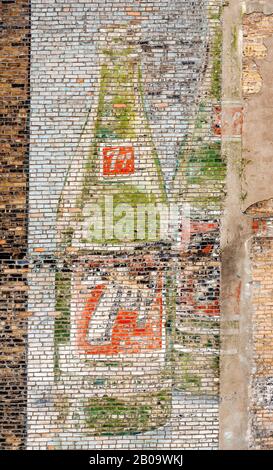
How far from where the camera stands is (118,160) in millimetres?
5605

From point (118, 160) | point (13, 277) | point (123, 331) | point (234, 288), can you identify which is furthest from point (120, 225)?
point (234, 288)

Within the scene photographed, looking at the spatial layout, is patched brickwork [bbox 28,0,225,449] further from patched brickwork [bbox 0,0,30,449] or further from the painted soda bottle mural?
patched brickwork [bbox 0,0,30,449]

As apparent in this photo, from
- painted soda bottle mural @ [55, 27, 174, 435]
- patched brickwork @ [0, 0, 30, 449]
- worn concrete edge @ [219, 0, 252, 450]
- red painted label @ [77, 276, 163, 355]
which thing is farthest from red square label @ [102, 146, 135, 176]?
red painted label @ [77, 276, 163, 355]

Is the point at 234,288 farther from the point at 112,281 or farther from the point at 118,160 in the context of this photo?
the point at 118,160

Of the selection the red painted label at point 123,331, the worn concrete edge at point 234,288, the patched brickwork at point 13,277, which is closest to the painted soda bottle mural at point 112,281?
the red painted label at point 123,331

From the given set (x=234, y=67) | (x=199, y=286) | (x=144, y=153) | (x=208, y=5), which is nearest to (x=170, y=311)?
(x=199, y=286)

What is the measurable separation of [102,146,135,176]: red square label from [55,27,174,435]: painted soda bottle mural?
1cm

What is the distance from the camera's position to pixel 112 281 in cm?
561

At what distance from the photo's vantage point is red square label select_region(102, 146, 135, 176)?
5586mm

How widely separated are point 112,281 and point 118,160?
5.01 ft

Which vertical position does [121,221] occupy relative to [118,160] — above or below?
below

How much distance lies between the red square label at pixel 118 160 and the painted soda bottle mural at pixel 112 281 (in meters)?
0.01

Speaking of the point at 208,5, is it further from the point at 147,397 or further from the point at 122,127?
the point at 147,397

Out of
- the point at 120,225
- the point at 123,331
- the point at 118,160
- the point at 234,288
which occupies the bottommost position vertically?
the point at 123,331
